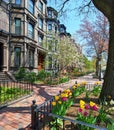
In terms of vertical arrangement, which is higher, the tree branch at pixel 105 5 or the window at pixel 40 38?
the window at pixel 40 38

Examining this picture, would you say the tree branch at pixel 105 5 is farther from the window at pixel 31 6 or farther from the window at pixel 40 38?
the window at pixel 40 38

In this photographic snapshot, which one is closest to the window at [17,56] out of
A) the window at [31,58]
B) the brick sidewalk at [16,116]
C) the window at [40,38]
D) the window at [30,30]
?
the window at [31,58]

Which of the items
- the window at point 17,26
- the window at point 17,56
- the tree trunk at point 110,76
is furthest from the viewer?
the window at point 17,26

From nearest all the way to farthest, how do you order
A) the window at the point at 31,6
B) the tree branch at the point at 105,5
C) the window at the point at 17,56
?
the tree branch at the point at 105,5, the window at the point at 17,56, the window at the point at 31,6

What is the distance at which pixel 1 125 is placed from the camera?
23.2 feet

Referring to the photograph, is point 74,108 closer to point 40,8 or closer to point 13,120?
point 13,120

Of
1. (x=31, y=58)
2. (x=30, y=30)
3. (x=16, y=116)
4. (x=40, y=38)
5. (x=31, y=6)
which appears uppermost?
(x=31, y=6)

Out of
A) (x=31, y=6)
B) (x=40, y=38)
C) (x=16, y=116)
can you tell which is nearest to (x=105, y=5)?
(x=16, y=116)

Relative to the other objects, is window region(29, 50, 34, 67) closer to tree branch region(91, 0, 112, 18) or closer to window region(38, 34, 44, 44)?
window region(38, 34, 44, 44)

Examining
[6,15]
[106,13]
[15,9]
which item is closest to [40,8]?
[15,9]

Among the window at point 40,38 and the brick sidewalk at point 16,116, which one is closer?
the brick sidewalk at point 16,116

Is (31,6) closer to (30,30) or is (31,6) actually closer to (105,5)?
(30,30)

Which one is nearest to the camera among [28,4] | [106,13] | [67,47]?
[106,13]

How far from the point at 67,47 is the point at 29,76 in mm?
10401
